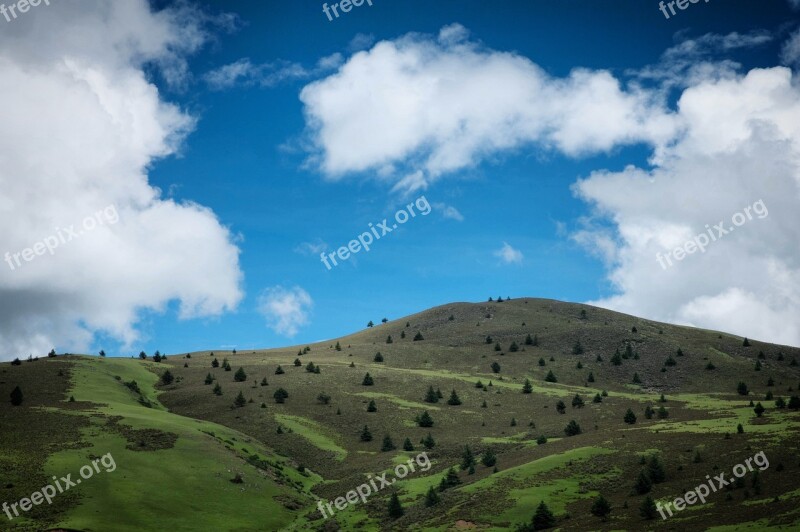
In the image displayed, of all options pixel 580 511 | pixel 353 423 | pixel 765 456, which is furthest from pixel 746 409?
pixel 353 423

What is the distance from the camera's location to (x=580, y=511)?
53.9 metres

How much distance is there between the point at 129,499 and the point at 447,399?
6427 cm

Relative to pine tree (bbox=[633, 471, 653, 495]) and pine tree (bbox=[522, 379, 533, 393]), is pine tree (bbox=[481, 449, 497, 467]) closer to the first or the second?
pine tree (bbox=[633, 471, 653, 495])

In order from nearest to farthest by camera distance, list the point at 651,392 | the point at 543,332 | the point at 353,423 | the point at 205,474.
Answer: the point at 205,474
the point at 353,423
the point at 651,392
the point at 543,332

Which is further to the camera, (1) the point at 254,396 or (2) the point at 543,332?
(2) the point at 543,332

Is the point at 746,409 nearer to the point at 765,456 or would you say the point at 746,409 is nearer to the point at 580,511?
the point at 765,456

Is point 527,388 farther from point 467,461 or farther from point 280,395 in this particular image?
point 280,395
